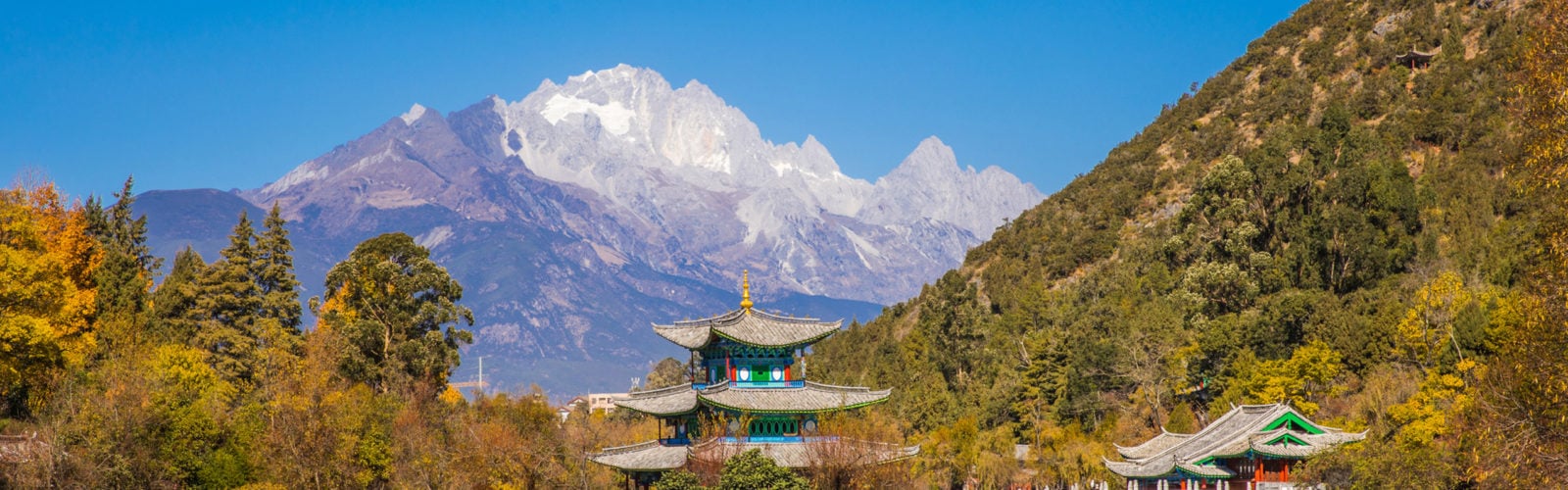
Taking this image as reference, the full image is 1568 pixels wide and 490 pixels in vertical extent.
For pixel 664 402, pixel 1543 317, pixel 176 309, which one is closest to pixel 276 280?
pixel 176 309

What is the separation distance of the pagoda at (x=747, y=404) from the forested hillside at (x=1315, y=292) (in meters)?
20.8

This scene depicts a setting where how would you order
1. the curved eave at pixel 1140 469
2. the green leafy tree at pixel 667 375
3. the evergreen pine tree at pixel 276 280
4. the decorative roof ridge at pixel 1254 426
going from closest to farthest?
1. the decorative roof ridge at pixel 1254 426
2. the curved eave at pixel 1140 469
3. the evergreen pine tree at pixel 276 280
4. the green leafy tree at pixel 667 375

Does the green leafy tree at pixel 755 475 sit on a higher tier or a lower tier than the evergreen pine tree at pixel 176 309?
lower

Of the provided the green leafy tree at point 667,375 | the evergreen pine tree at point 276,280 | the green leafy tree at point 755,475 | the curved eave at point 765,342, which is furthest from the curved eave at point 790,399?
the green leafy tree at point 667,375

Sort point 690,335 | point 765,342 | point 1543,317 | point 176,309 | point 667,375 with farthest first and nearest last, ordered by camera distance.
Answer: point 667,375 → point 176,309 → point 690,335 → point 765,342 → point 1543,317

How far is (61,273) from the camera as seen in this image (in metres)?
70.1

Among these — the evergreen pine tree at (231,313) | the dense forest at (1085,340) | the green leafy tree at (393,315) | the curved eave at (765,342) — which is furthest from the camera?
the green leafy tree at (393,315)

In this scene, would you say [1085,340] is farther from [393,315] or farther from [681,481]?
[681,481]

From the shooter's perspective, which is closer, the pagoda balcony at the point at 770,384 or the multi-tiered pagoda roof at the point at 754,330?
the multi-tiered pagoda roof at the point at 754,330

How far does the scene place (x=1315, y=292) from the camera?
8219cm

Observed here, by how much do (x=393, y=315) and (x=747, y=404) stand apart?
99.3ft

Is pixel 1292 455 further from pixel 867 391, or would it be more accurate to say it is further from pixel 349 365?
pixel 349 365

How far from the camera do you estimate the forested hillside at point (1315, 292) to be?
36625 mm

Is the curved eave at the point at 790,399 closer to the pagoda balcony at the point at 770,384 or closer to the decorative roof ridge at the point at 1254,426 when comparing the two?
the pagoda balcony at the point at 770,384
